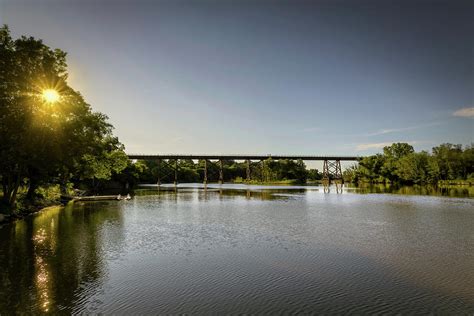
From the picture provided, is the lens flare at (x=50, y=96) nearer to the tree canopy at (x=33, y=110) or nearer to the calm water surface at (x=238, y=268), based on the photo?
the tree canopy at (x=33, y=110)

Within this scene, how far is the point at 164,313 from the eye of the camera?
11.4m

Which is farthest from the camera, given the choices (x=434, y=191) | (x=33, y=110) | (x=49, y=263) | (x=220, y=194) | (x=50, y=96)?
(x=434, y=191)

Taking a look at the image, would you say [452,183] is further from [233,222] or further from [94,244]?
[94,244]

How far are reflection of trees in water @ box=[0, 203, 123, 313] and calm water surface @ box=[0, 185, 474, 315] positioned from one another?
0.05 meters

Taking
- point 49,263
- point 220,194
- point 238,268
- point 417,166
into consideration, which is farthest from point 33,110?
point 417,166

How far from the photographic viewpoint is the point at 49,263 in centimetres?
1747

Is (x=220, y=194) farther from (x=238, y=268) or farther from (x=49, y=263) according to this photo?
(x=238, y=268)

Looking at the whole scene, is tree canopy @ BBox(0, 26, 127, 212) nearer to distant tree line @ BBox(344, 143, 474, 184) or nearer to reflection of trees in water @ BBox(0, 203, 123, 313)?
reflection of trees in water @ BBox(0, 203, 123, 313)

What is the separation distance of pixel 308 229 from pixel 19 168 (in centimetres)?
2803

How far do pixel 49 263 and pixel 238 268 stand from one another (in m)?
9.45

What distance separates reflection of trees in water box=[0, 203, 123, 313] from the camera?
12.5m

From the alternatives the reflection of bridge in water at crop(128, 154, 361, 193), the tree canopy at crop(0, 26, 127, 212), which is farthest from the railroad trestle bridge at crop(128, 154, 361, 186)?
the tree canopy at crop(0, 26, 127, 212)

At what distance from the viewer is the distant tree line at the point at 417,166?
349 feet

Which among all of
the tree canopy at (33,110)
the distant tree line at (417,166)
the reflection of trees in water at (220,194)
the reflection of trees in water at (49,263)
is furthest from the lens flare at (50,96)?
the distant tree line at (417,166)
